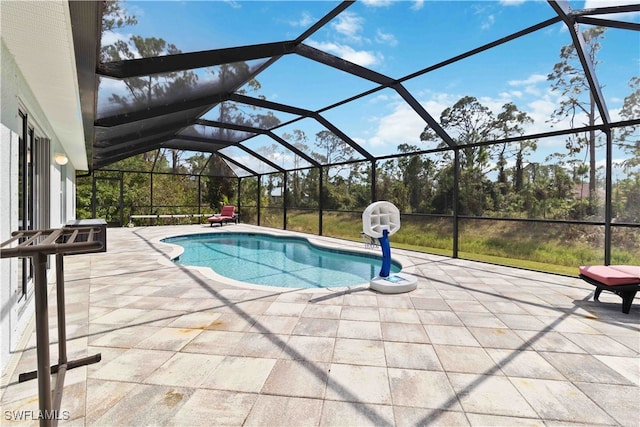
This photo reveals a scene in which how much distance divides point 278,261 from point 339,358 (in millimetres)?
5703

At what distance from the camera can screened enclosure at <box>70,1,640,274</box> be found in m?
3.86

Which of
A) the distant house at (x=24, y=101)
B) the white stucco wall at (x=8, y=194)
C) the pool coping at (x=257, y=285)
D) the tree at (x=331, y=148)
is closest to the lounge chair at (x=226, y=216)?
the pool coping at (x=257, y=285)

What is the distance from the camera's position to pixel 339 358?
250cm

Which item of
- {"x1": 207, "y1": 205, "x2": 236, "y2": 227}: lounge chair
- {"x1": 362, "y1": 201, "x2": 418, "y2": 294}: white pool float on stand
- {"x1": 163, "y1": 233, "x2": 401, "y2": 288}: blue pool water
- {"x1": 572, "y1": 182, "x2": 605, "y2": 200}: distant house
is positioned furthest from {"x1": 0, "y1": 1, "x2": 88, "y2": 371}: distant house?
{"x1": 572, "y1": 182, "x2": 605, "y2": 200}: distant house

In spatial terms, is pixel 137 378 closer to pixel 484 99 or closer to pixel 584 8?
pixel 584 8

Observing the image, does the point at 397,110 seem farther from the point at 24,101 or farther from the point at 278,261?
the point at 24,101

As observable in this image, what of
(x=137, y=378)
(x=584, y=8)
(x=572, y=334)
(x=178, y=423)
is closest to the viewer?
(x=178, y=423)

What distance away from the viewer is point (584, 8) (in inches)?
146

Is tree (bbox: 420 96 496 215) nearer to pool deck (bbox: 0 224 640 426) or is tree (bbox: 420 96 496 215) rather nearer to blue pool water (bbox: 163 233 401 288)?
blue pool water (bbox: 163 233 401 288)

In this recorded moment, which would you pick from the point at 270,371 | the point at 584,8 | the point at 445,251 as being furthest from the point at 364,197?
the point at 270,371

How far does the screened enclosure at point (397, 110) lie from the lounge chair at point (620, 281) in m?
1.34

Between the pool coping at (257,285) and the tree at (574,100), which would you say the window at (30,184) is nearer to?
the pool coping at (257,285)

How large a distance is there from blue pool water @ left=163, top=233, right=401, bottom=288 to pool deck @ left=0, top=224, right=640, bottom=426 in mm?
1800

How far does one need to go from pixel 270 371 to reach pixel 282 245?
8190 mm
